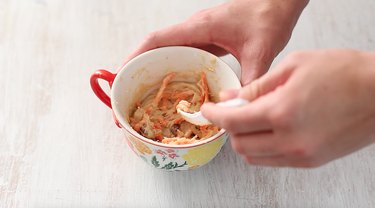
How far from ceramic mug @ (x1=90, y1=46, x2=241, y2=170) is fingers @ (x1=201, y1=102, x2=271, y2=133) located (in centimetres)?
14

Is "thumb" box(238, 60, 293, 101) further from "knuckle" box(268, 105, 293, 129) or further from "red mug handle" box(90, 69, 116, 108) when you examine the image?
"red mug handle" box(90, 69, 116, 108)

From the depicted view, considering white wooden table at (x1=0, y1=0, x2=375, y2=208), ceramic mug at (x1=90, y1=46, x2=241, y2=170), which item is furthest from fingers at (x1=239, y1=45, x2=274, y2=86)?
white wooden table at (x1=0, y1=0, x2=375, y2=208)

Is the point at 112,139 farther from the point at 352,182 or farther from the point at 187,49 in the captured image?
the point at 352,182

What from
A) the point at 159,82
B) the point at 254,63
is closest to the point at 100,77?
the point at 159,82

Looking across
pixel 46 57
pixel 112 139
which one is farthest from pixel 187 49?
pixel 46 57

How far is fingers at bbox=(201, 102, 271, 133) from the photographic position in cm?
46

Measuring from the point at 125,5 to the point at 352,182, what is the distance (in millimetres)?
578

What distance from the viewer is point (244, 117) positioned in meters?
0.47

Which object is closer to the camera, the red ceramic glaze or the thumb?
the thumb

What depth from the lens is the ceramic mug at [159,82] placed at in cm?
64

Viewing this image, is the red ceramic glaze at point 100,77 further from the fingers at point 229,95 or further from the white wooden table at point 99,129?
the fingers at point 229,95

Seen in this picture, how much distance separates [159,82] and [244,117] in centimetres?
32

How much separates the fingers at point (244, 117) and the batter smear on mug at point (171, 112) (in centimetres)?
18

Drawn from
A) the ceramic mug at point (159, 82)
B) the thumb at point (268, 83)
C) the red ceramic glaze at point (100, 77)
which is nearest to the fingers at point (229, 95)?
the thumb at point (268, 83)
